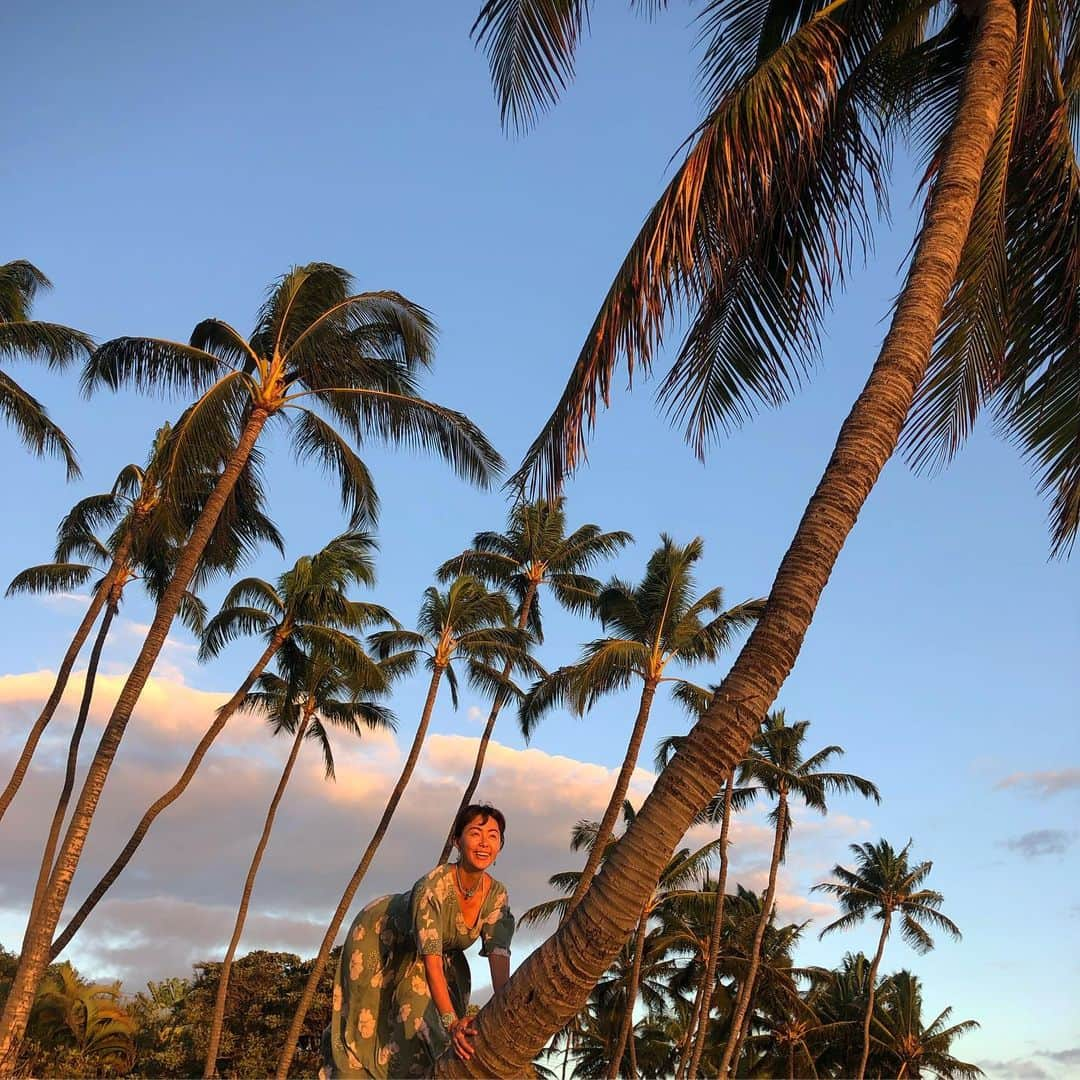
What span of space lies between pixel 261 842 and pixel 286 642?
735 cm

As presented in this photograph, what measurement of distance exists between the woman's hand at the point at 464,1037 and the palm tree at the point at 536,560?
3448 cm

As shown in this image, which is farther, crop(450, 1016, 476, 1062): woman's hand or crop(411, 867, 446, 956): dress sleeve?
crop(411, 867, 446, 956): dress sleeve

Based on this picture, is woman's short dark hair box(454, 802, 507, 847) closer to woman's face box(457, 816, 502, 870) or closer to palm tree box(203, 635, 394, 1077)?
woman's face box(457, 816, 502, 870)

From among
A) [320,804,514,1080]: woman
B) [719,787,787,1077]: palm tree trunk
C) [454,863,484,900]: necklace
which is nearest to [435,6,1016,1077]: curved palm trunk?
[320,804,514,1080]: woman

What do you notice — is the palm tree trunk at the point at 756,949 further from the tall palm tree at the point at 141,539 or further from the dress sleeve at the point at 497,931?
the dress sleeve at the point at 497,931

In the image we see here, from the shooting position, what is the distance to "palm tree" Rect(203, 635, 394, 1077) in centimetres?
3095

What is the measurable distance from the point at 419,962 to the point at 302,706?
31.7m

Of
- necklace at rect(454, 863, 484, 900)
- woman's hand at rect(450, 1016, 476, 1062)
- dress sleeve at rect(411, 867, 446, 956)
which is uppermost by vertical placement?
necklace at rect(454, 863, 484, 900)

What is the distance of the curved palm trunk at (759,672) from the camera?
4.37m

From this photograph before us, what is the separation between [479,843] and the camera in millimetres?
5281

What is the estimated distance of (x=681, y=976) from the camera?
4516 centimetres

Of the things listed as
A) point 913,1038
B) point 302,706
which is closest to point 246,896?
point 302,706

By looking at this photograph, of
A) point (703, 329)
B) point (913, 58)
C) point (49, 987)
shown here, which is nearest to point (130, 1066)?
point (49, 987)

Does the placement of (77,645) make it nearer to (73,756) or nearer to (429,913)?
(73,756)
